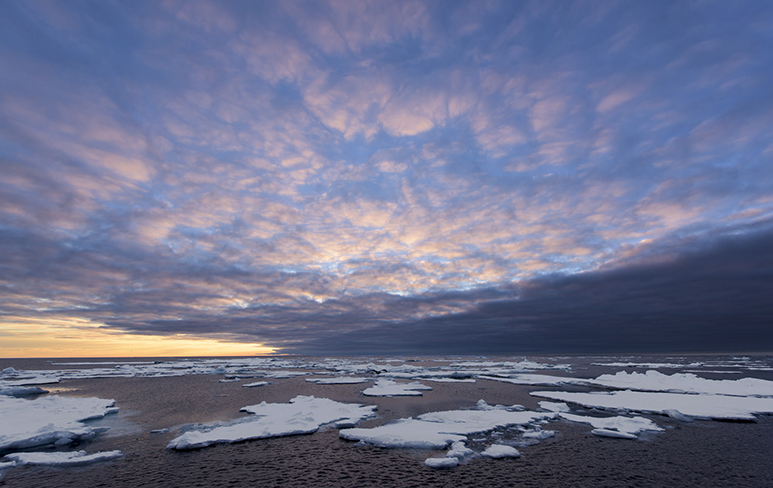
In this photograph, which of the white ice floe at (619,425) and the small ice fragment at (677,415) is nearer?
the white ice floe at (619,425)

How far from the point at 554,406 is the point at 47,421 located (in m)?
21.5

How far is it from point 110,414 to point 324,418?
33.7ft

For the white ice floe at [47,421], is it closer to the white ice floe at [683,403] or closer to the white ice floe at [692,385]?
the white ice floe at [683,403]

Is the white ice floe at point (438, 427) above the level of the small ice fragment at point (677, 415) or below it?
above

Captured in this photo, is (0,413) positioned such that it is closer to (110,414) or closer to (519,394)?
(110,414)

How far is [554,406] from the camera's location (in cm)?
1870

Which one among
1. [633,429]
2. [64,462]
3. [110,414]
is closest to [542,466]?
[633,429]

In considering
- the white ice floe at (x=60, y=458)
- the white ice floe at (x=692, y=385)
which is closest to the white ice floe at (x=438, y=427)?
the white ice floe at (x=60, y=458)

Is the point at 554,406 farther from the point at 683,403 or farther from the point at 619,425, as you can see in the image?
the point at 683,403

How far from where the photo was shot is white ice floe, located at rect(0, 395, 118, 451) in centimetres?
1141

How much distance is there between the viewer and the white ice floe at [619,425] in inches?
504

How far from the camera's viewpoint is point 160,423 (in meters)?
15.5

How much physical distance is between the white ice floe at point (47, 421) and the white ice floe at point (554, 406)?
18785 millimetres

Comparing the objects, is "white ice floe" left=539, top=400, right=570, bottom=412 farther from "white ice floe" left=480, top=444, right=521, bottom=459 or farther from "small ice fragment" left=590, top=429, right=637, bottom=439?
"white ice floe" left=480, top=444, right=521, bottom=459
